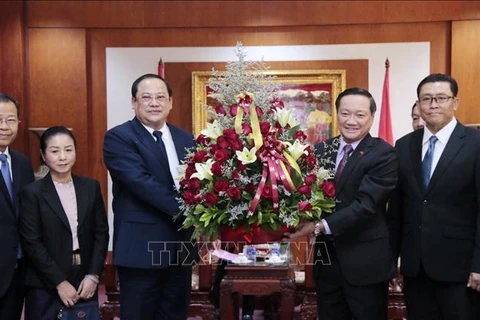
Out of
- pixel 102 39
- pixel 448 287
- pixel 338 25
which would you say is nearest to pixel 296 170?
pixel 448 287

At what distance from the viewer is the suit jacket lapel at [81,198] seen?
8.77ft

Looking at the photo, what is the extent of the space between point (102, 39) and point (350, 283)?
405 cm

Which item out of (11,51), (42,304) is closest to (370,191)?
(42,304)

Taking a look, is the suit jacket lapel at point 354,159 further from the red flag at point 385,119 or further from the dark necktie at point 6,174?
the red flag at point 385,119

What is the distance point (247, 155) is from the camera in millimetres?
2186

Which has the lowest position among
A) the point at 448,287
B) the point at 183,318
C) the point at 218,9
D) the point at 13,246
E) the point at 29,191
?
the point at 183,318

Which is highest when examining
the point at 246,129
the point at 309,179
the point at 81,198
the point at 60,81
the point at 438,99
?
the point at 60,81

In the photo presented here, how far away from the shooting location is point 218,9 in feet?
18.2

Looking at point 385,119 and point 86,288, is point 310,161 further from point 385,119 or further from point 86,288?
point 385,119

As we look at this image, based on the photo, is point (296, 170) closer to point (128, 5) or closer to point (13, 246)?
point (13, 246)

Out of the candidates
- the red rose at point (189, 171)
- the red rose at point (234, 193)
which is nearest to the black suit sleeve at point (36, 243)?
the red rose at point (189, 171)

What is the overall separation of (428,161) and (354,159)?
36 cm

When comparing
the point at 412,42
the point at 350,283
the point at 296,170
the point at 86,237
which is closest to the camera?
the point at 296,170

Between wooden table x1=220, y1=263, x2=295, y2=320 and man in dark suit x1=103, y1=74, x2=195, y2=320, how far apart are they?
91cm
